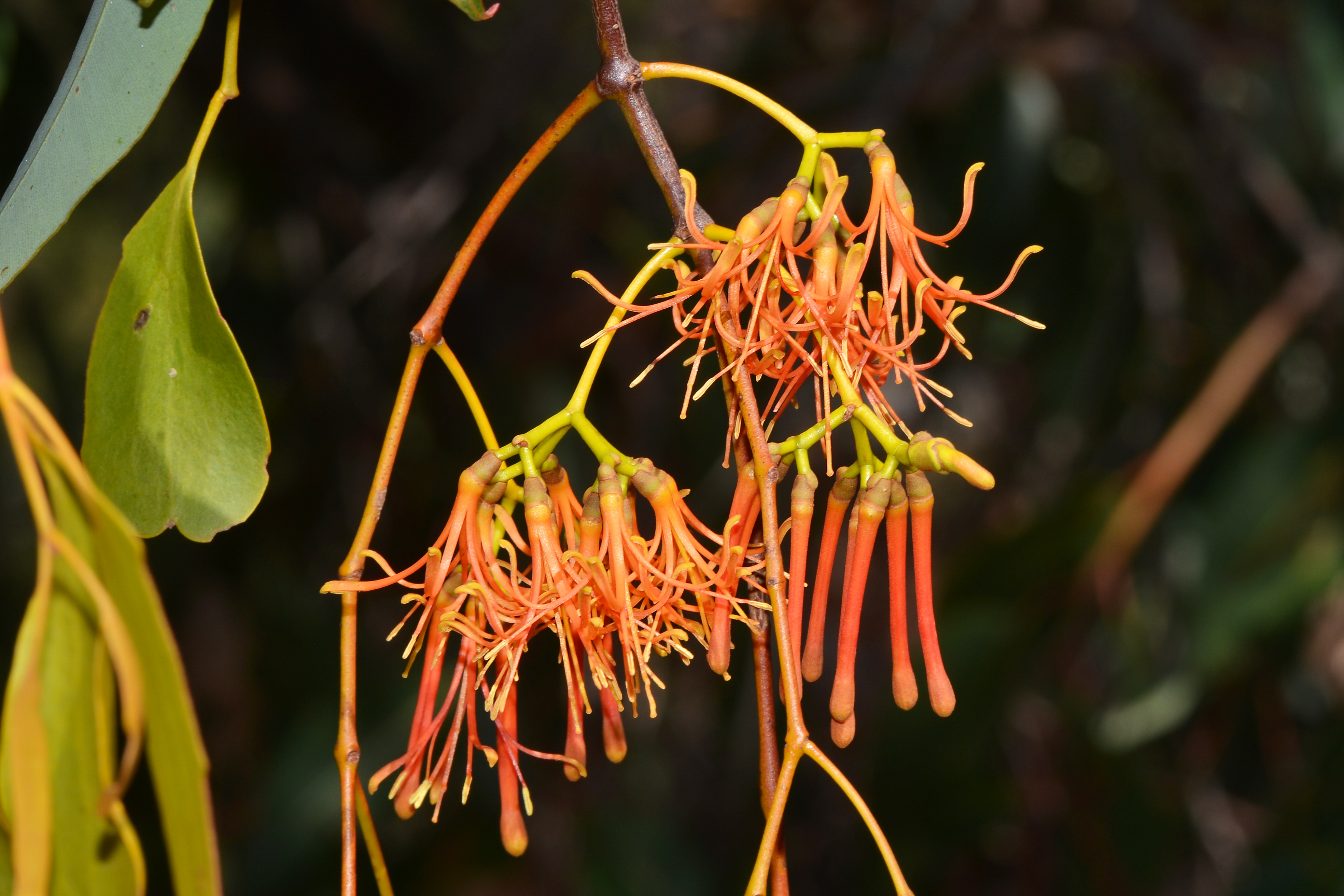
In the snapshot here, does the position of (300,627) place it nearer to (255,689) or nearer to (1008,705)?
(255,689)

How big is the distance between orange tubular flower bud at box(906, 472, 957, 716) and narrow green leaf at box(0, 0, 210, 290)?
0.41 m

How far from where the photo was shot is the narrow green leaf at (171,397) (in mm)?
572

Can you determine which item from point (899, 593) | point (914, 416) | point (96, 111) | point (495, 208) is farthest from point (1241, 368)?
point (96, 111)

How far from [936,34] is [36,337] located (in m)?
1.51

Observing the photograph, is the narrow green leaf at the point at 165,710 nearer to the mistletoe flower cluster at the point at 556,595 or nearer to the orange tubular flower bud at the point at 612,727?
the mistletoe flower cluster at the point at 556,595

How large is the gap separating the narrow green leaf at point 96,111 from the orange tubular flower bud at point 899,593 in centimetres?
41

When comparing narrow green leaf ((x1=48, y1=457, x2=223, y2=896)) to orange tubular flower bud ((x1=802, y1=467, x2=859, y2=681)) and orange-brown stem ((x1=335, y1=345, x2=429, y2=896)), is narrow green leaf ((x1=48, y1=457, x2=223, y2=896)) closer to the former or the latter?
orange-brown stem ((x1=335, y1=345, x2=429, y2=896))

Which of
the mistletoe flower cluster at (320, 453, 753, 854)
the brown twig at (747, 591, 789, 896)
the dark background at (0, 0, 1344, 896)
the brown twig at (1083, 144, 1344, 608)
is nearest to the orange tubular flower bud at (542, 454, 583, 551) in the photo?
the mistletoe flower cluster at (320, 453, 753, 854)

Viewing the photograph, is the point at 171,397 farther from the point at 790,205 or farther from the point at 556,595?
the point at 790,205

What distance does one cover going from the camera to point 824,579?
1.79 feet

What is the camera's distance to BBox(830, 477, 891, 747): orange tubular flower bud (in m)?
0.51

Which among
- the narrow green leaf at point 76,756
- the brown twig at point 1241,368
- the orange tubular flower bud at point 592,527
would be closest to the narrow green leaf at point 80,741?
the narrow green leaf at point 76,756

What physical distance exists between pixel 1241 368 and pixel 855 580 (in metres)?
1.48

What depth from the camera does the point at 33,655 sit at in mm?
392
